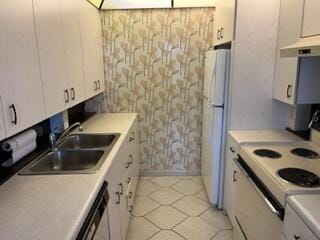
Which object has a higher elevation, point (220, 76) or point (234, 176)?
point (220, 76)

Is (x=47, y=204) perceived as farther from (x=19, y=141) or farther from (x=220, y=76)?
(x=220, y=76)

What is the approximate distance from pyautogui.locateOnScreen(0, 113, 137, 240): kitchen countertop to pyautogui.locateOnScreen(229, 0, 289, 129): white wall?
1258mm

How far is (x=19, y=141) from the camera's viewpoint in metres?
1.60

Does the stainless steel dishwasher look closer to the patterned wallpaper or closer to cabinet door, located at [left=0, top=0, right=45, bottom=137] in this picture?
cabinet door, located at [left=0, top=0, right=45, bottom=137]

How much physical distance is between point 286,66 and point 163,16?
1.63 metres

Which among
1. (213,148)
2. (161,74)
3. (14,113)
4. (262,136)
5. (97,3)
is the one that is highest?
(97,3)

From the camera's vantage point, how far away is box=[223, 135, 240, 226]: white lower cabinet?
2.18 metres

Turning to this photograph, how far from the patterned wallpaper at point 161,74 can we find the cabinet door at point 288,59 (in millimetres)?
1134

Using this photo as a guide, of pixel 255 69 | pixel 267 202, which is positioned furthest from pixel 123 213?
pixel 255 69

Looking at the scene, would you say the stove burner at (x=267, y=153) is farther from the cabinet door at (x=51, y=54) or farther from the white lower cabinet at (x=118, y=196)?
the cabinet door at (x=51, y=54)

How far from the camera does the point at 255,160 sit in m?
1.70

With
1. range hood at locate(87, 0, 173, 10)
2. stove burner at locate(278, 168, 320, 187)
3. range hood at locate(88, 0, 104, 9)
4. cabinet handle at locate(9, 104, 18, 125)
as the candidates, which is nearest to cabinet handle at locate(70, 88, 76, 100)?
cabinet handle at locate(9, 104, 18, 125)

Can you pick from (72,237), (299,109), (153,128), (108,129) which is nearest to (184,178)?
(153,128)

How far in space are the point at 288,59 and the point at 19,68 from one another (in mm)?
1785
